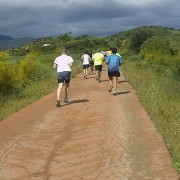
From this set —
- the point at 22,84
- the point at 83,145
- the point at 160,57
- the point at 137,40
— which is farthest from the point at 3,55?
the point at 137,40

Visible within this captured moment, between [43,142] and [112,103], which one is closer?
[43,142]

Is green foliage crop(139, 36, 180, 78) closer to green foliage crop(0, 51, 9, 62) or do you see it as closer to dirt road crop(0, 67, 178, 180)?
green foliage crop(0, 51, 9, 62)

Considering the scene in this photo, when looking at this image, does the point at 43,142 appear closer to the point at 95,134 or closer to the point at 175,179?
the point at 95,134

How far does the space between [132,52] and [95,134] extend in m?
72.1

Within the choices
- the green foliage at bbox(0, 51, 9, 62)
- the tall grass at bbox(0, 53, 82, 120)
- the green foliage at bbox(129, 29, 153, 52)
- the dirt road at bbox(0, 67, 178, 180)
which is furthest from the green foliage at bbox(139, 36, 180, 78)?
the dirt road at bbox(0, 67, 178, 180)

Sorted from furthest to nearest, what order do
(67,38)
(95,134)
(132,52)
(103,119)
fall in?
(132,52), (67,38), (103,119), (95,134)

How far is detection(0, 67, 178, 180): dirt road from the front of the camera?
650 cm

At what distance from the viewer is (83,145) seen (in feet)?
26.9

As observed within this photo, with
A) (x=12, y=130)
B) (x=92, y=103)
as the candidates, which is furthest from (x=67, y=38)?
(x=12, y=130)

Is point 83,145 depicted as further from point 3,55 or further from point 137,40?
point 137,40

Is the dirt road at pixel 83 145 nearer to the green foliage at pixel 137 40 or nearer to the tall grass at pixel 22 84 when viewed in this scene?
the tall grass at pixel 22 84

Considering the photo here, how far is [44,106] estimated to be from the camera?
13.7m

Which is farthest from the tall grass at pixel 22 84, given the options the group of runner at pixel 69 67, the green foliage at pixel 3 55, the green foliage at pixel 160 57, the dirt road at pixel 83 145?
the green foliage at pixel 160 57

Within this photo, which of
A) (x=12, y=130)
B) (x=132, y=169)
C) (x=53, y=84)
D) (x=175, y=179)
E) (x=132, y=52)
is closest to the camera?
(x=175, y=179)
